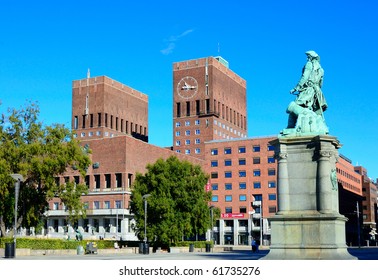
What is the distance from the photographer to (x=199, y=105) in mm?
164000

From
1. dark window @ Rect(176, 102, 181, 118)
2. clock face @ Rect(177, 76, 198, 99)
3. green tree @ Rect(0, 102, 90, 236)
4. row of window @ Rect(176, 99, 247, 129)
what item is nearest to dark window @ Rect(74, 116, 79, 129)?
dark window @ Rect(176, 102, 181, 118)

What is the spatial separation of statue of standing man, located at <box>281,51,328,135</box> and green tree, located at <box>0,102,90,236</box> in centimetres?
3332

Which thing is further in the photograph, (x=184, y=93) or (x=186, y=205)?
(x=184, y=93)

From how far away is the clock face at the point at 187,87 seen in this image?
16600cm

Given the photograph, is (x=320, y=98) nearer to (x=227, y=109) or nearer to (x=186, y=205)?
(x=186, y=205)

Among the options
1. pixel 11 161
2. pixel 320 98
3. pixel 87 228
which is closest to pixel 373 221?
pixel 87 228

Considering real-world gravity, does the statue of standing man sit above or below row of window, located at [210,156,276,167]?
below

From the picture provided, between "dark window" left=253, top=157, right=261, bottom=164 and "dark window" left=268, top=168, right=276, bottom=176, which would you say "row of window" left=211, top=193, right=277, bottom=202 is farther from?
"dark window" left=253, top=157, right=261, bottom=164

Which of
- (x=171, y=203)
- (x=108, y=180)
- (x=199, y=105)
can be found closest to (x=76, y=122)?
(x=199, y=105)

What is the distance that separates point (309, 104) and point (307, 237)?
6652 millimetres

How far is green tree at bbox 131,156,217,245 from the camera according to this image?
6906cm

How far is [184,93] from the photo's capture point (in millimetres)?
167125

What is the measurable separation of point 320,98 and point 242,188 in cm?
10432

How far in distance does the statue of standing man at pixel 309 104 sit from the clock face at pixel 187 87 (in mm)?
135985
